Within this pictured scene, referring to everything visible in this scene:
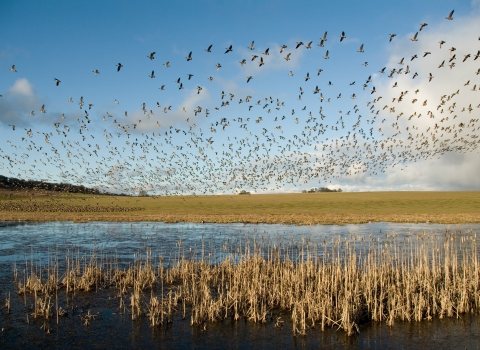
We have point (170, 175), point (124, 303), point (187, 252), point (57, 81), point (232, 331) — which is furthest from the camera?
point (170, 175)

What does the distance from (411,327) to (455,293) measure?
3590mm

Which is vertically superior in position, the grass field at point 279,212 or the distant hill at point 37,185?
the distant hill at point 37,185

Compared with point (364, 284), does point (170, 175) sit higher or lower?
higher

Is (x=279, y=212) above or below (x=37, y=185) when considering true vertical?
below

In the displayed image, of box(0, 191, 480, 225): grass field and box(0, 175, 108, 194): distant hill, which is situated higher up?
box(0, 175, 108, 194): distant hill

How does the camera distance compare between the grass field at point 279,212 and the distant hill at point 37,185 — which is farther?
the distant hill at point 37,185

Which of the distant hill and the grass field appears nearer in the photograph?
the grass field

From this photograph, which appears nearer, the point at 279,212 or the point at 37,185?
the point at 279,212

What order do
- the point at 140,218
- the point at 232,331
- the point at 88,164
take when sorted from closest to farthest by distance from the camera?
1. the point at 232,331
2. the point at 88,164
3. the point at 140,218

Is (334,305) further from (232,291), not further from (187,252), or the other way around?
(187,252)

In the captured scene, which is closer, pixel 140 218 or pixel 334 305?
pixel 334 305

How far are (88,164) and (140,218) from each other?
11045mm

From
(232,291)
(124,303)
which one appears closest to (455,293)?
(232,291)

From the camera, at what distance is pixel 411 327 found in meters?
13.4
